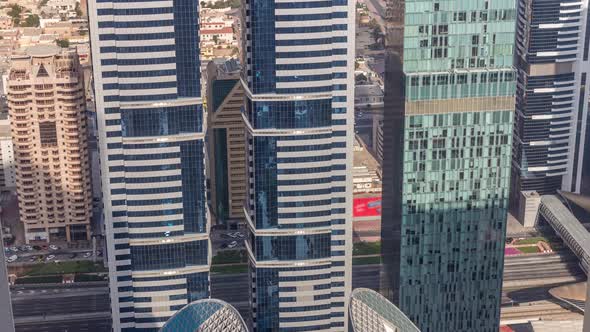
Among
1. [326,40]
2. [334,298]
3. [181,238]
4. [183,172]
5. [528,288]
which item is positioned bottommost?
[528,288]

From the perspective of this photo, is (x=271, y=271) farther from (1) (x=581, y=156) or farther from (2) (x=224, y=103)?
(1) (x=581, y=156)

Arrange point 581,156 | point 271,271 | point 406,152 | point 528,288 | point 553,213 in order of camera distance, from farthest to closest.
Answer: point 581,156, point 553,213, point 528,288, point 271,271, point 406,152

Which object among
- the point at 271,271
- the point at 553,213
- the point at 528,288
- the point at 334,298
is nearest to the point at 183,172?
the point at 271,271

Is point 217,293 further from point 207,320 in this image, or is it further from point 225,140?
point 207,320

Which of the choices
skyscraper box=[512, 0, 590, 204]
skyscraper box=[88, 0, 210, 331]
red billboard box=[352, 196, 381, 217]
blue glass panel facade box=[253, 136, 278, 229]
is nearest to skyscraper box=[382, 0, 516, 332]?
blue glass panel facade box=[253, 136, 278, 229]

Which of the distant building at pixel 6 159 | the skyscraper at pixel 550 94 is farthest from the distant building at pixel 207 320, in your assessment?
the skyscraper at pixel 550 94

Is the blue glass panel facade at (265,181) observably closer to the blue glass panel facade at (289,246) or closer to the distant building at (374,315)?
the blue glass panel facade at (289,246)
